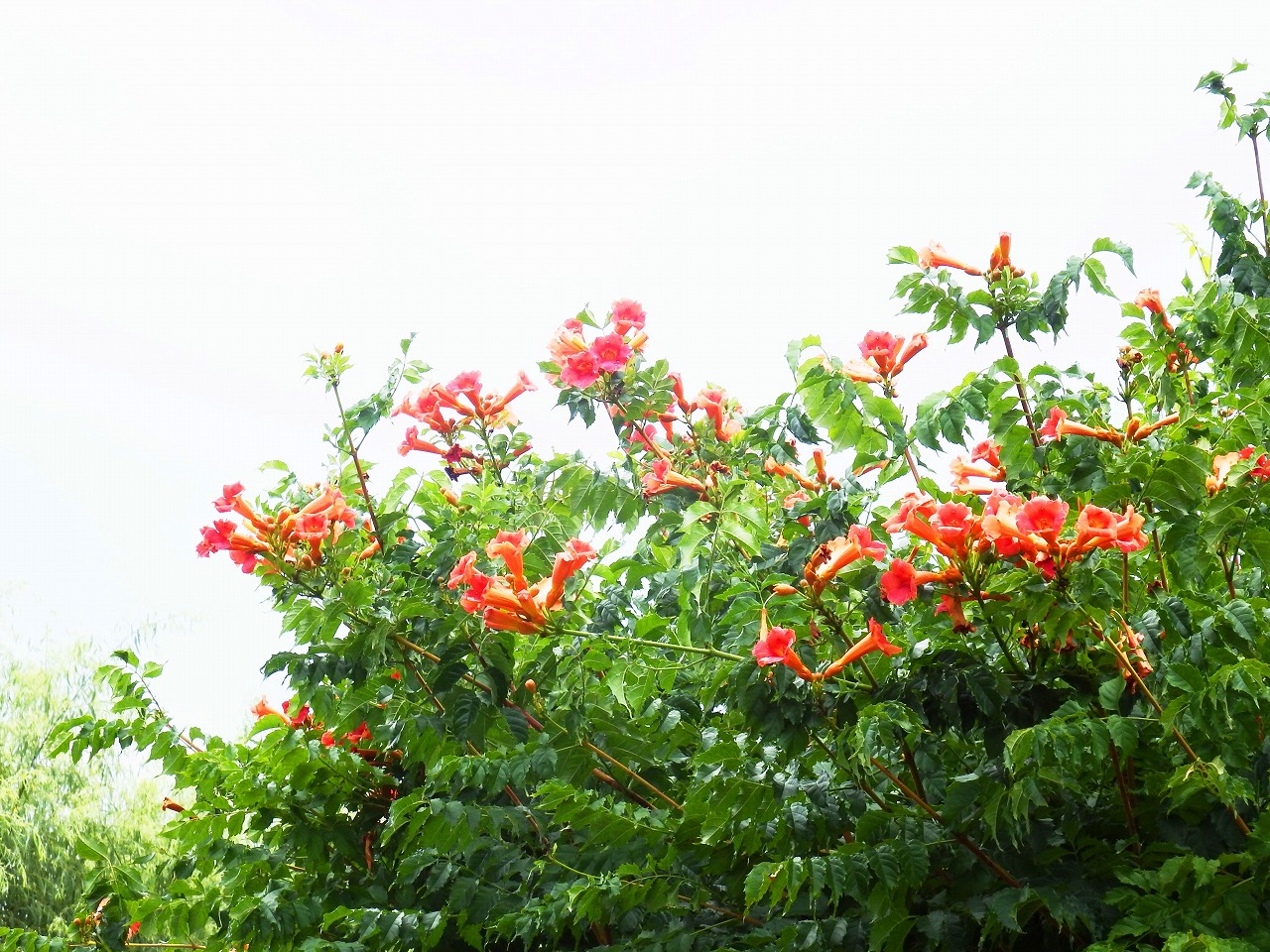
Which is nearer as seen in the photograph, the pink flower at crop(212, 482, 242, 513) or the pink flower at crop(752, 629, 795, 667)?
the pink flower at crop(752, 629, 795, 667)

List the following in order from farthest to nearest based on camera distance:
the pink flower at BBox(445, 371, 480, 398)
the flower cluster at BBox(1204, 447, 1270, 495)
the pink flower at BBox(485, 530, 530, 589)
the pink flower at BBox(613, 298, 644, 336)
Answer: the pink flower at BBox(445, 371, 480, 398) < the pink flower at BBox(613, 298, 644, 336) < the pink flower at BBox(485, 530, 530, 589) < the flower cluster at BBox(1204, 447, 1270, 495)

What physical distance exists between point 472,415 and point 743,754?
79.2 inches

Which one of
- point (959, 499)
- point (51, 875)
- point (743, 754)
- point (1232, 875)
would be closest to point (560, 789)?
point (743, 754)

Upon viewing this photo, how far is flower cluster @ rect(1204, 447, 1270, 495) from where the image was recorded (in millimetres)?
2889

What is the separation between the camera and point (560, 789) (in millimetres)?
3291

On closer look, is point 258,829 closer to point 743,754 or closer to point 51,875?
point 743,754

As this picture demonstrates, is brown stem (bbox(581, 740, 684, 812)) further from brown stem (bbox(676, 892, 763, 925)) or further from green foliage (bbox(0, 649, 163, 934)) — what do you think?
green foliage (bbox(0, 649, 163, 934))

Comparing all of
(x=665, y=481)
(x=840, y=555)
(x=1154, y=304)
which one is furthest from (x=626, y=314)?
(x=1154, y=304)

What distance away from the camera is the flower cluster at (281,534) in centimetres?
334

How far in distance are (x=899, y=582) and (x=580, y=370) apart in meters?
1.24

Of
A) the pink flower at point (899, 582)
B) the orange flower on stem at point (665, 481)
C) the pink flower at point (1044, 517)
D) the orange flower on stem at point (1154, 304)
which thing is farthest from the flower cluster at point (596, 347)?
the orange flower on stem at point (1154, 304)

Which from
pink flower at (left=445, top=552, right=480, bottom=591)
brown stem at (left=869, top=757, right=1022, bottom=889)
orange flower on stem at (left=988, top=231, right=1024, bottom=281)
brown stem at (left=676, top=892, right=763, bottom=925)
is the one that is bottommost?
brown stem at (left=676, top=892, right=763, bottom=925)

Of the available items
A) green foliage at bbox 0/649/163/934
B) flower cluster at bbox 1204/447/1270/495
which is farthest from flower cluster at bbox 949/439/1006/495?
green foliage at bbox 0/649/163/934

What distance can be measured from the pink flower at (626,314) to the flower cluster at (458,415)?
3.81ft
